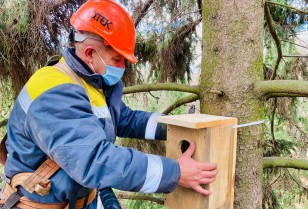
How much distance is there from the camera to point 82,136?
3.80ft

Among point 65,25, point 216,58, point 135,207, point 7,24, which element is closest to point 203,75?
point 216,58

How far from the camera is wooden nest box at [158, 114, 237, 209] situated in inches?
50.4

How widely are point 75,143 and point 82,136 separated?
32 mm

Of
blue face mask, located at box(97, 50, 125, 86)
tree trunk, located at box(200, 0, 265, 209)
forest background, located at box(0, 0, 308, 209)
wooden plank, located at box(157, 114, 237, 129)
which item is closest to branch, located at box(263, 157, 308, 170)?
forest background, located at box(0, 0, 308, 209)

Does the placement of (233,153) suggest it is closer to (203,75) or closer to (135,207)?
(203,75)

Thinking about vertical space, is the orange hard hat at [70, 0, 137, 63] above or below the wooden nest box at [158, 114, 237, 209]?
above

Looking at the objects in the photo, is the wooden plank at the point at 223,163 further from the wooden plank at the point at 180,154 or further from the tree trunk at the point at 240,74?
the tree trunk at the point at 240,74

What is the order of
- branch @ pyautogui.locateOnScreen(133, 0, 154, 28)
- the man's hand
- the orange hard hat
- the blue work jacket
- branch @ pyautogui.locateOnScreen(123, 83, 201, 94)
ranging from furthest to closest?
branch @ pyautogui.locateOnScreen(133, 0, 154, 28), branch @ pyautogui.locateOnScreen(123, 83, 201, 94), the orange hard hat, the man's hand, the blue work jacket

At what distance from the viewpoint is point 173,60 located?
279 centimetres

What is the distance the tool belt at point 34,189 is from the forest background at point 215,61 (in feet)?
2.33

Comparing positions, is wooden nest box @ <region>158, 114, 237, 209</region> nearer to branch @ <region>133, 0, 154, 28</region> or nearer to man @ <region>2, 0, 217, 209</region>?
man @ <region>2, 0, 217, 209</region>

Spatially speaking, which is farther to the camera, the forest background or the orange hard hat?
the forest background

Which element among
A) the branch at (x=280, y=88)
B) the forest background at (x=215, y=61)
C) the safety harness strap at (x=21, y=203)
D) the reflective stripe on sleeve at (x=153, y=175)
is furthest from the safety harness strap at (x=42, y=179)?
the branch at (x=280, y=88)

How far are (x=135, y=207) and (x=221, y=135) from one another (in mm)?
2408
